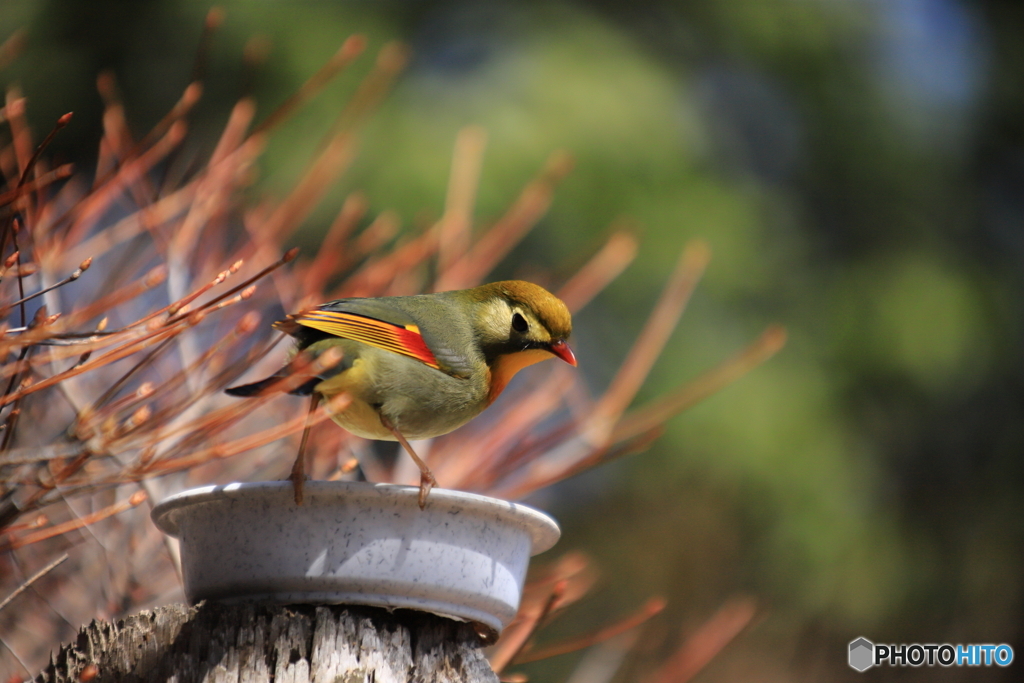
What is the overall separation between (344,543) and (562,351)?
76cm

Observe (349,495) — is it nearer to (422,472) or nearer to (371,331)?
(422,472)

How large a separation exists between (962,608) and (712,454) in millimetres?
2466

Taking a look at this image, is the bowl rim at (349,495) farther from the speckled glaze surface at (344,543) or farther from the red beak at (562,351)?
the red beak at (562,351)

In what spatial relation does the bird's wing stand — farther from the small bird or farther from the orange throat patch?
the orange throat patch

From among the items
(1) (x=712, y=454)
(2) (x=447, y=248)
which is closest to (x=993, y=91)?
(1) (x=712, y=454)

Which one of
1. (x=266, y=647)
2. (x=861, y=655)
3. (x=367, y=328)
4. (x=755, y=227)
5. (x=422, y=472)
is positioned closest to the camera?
(x=266, y=647)

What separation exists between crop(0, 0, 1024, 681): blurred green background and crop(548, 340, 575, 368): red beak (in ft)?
10.2

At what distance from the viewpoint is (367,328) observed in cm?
192

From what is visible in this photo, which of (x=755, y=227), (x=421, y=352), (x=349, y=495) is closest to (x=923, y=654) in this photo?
(x=755, y=227)

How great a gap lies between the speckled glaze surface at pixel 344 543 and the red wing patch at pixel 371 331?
0.34 metres

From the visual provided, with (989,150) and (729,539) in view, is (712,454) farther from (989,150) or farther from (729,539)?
(989,150)

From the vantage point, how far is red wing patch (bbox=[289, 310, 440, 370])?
186 cm

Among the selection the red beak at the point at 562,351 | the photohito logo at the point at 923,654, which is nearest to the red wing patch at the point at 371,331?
the red beak at the point at 562,351

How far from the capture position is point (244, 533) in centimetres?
169
